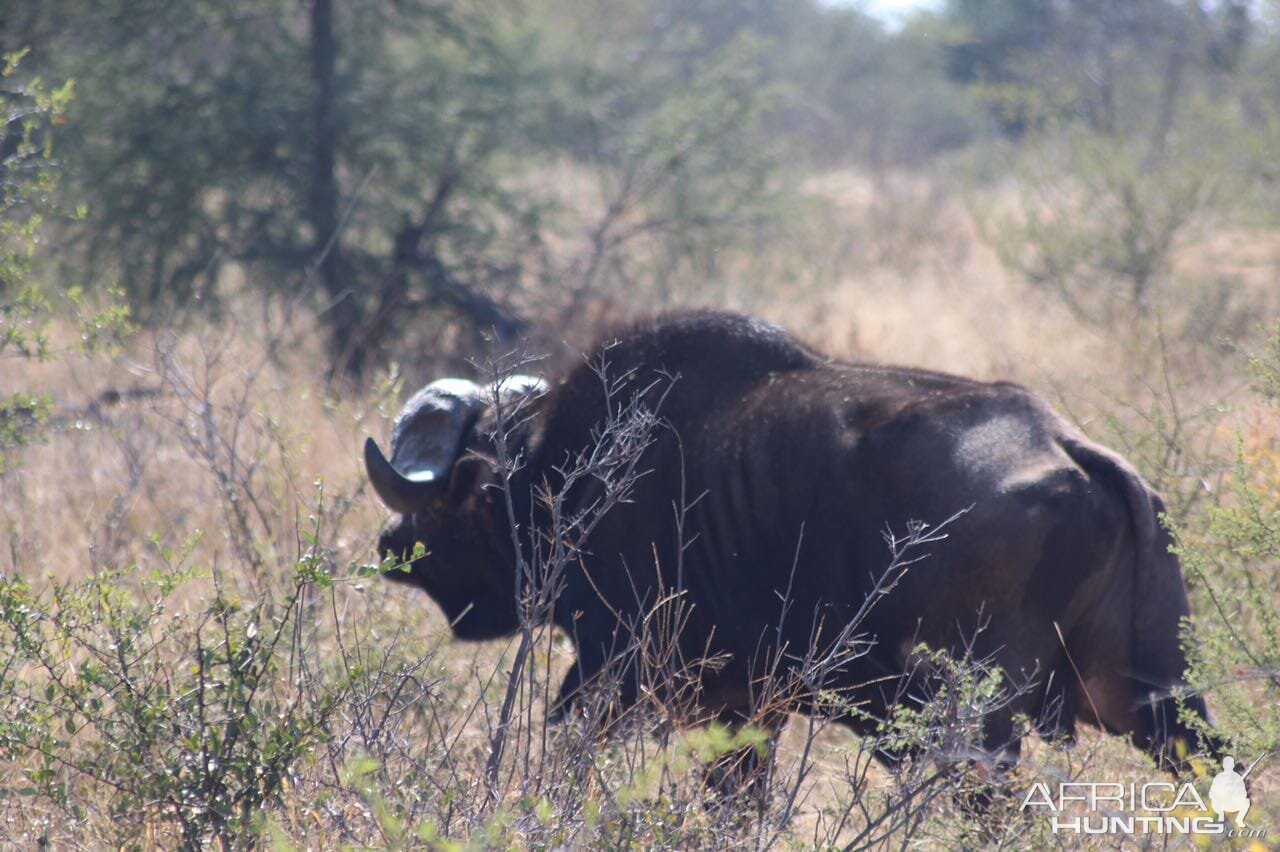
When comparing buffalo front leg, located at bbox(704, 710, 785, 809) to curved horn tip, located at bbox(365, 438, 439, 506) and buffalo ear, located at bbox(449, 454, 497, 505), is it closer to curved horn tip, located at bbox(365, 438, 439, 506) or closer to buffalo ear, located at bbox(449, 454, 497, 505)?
buffalo ear, located at bbox(449, 454, 497, 505)

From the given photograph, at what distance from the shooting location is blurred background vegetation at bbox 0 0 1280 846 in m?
3.19

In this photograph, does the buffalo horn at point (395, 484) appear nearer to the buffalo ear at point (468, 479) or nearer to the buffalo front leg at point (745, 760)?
the buffalo ear at point (468, 479)

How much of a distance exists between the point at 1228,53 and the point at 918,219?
4370 millimetres

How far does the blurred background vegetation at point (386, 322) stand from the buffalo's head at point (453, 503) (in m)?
0.22

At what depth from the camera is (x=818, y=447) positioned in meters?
3.82

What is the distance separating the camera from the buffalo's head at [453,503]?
442 cm

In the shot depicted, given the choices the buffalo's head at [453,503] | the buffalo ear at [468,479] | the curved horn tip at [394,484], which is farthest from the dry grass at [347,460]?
the buffalo ear at [468,479]

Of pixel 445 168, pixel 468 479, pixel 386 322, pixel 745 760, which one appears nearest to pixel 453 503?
pixel 468 479

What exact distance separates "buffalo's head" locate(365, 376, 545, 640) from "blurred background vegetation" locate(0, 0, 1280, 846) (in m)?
0.22

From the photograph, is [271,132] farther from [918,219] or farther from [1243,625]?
[918,219]

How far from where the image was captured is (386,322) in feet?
30.2

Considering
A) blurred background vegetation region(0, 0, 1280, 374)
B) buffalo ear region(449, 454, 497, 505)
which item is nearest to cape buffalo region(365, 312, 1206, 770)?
buffalo ear region(449, 454, 497, 505)

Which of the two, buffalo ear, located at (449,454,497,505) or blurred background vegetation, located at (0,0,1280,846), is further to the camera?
buffalo ear, located at (449,454,497,505)

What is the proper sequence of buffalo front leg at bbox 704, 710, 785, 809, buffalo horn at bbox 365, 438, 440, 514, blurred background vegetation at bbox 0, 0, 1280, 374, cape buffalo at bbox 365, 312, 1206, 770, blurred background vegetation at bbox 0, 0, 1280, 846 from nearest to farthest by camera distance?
buffalo front leg at bbox 704, 710, 785, 809 < blurred background vegetation at bbox 0, 0, 1280, 846 < cape buffalo at bbox 365, 312, 1206, 770 < buffalo horn at bbox 365, 438, 440, 514 < blurred background vegetation at bbox 0, 0, 1280, 374
